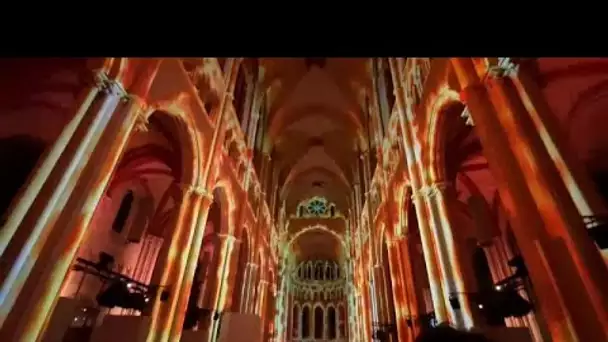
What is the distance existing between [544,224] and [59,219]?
7.61 m

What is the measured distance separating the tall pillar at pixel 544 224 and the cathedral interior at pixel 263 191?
0.02m

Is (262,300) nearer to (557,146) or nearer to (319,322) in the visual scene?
(319,322)

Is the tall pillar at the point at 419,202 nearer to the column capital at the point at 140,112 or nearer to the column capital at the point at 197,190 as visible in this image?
the column capital at the point at 197,190

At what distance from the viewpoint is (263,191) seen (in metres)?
21.1

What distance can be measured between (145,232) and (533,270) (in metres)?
16.0

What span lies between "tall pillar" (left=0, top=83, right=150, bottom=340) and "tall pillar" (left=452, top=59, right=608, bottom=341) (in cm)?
719

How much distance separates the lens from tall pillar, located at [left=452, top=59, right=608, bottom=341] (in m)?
4.34

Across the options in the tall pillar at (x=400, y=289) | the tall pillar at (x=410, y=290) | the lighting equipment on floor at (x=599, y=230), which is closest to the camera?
the lighting equipment on floor at (x=599, y=230)

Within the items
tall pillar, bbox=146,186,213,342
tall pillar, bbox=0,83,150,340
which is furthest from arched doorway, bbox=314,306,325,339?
tall pillar, bbox=0,83,150,340

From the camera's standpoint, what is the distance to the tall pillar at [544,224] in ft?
14.3

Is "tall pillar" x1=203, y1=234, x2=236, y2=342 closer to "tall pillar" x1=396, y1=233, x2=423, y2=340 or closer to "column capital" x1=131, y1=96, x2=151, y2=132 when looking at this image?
"tall pillar" x1=396, y1=233, x2=423, y2=340

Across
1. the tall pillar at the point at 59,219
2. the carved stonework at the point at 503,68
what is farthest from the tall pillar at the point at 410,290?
the tall pillar at the point at 59,219
